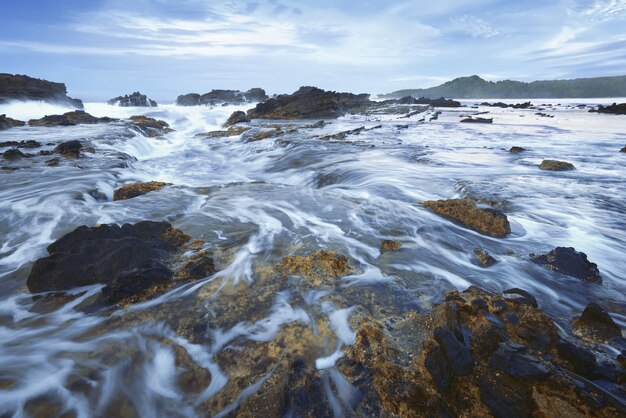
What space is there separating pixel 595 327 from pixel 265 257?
3.39 m

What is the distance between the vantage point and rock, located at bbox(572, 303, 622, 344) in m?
2.78

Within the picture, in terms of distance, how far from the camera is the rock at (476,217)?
5.25m

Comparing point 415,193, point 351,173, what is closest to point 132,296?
point 415,193

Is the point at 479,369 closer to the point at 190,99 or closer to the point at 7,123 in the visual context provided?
the point at 7,123

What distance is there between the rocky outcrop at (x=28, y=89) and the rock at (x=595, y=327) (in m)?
41.2

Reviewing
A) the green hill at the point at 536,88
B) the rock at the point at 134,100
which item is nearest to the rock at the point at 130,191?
the rock at the point at 134,100

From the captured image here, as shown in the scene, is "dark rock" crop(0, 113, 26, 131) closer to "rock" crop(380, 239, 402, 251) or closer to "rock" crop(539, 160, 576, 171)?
"rock" crop(380, 239, 402, 251)

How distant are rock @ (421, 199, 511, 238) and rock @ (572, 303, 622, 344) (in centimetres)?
230

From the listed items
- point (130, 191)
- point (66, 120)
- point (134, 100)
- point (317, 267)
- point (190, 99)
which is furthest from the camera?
point (190, 99)

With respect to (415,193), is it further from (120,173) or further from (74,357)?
(120,173)

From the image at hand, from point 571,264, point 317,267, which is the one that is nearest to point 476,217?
point 571,264

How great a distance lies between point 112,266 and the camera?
392 centimetres

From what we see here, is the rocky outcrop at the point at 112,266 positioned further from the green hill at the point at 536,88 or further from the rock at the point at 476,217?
the green hill at the point at 536,88

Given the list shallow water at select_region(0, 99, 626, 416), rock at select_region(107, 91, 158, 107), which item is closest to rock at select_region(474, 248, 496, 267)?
shallow water at select_region(0, 99, 626, 416)
